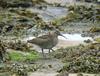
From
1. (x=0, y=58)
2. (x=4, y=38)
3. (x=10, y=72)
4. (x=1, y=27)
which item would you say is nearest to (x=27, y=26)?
(x=1, y=27)

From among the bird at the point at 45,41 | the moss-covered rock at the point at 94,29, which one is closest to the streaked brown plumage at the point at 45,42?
the bird at the point at 45,41

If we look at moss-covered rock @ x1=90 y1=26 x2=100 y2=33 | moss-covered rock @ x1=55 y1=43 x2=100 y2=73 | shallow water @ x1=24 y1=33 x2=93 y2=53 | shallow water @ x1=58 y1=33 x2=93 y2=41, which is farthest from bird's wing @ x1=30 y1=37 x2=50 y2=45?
moss-covered rock @ x1=90 y1=26 x2=100 y2=33

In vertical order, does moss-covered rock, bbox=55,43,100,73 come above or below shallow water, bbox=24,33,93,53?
above

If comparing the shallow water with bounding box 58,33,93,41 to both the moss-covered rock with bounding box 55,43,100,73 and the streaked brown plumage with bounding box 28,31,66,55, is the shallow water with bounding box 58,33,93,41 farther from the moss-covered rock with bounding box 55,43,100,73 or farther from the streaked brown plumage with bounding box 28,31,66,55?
the streaked brown plumage with bounding box 28,31,66,55

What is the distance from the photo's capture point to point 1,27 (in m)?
18.8

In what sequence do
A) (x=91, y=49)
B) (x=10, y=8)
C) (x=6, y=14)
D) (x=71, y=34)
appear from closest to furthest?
1. (x=91, y=49)
2. (x=71, y=34)
3. (x=6, y=14)
4. (x=10, y=8)

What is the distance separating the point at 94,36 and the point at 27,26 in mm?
2853

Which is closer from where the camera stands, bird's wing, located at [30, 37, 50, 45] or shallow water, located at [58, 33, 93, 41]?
bird's wing, located at [30, 37, 50, 45]

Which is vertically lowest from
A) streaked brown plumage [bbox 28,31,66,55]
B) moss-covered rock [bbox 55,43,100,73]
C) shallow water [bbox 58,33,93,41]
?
shallow water [bbox 58,33,93,41]

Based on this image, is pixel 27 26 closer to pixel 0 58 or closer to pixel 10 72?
pixel 0 58

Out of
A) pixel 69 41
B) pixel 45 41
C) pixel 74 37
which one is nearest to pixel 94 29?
pixel 74 37

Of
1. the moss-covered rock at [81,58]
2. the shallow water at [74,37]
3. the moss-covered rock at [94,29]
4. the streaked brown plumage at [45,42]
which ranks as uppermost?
the streaked brown plumage at [45,42]

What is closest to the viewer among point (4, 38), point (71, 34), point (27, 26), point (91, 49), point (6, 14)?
point (91, 49)

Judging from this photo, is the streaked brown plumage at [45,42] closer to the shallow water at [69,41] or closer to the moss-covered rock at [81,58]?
the moss-covered rock at [81,58]
